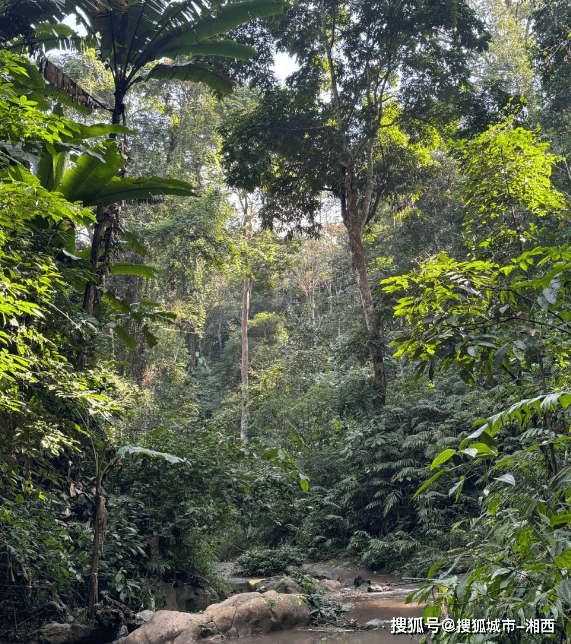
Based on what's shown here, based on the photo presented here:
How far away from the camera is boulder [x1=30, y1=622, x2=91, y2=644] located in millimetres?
4879

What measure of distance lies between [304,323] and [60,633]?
20115 millimetres

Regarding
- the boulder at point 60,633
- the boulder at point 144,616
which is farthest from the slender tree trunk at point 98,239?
the boulder at point 144,616

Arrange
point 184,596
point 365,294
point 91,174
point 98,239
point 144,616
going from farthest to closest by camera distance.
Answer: point 365,294 < point 184,596 < point 144,616 < point 98,239 < point 91,174

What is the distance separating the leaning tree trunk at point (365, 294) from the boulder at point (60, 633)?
24.8 ft

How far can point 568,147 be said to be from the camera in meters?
13.0

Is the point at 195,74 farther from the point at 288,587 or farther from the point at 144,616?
the point at 288,587

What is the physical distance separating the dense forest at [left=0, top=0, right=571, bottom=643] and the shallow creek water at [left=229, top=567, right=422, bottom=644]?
1002 mm

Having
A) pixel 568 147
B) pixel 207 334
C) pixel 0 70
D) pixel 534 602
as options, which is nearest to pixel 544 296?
pixel 534 602

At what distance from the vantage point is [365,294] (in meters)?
11.7

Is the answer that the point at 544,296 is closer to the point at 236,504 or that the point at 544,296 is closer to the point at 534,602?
the point at 534,602

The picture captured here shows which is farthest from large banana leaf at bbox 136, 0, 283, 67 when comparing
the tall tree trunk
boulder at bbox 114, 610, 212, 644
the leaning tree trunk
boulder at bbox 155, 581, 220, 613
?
the tall tree trunk

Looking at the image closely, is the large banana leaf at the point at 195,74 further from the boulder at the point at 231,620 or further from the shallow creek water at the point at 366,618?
the shallow creek water at the point at 366,618

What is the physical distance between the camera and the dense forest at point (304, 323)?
8.26ft

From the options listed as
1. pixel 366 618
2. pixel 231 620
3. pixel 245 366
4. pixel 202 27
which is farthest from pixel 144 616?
pixel 245 366
